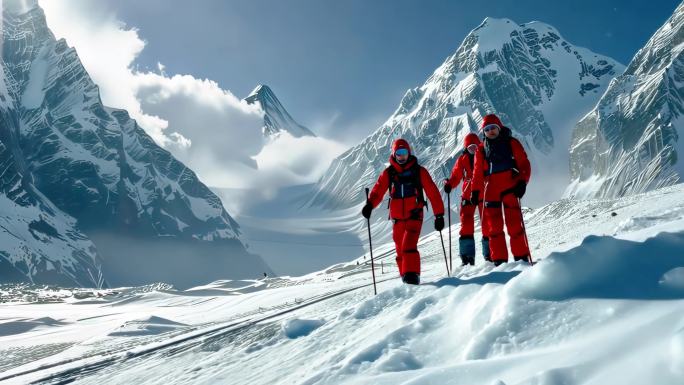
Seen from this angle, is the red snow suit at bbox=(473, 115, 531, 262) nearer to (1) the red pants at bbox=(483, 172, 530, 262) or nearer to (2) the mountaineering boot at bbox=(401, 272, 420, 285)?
(1) the red pants at bbox=(483, 172, 530, 262)

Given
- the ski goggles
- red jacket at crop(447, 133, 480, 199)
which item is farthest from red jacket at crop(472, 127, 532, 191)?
red jacket at crop(447, 133, 480, 199)

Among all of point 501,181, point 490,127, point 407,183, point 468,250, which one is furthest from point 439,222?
point 468,250

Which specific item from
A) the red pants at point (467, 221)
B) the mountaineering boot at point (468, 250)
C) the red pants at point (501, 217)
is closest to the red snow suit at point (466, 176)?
the red pants at point (467, 221)

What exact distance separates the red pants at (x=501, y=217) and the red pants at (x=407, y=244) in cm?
117

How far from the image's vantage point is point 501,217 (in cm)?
853

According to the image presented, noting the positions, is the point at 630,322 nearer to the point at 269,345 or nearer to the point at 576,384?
the point at 576,384

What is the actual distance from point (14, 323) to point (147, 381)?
28083mm

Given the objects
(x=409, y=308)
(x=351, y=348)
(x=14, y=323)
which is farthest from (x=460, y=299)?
(x=14, y=323)

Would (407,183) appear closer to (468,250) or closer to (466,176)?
(468,250)

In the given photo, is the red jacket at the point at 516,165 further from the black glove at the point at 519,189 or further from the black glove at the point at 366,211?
the black glove at the point at 366,211

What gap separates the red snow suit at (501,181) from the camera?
8.36m

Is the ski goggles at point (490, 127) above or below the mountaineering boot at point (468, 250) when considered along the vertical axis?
above

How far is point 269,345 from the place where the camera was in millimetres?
5980

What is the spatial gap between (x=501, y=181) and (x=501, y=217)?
0.58 metres
